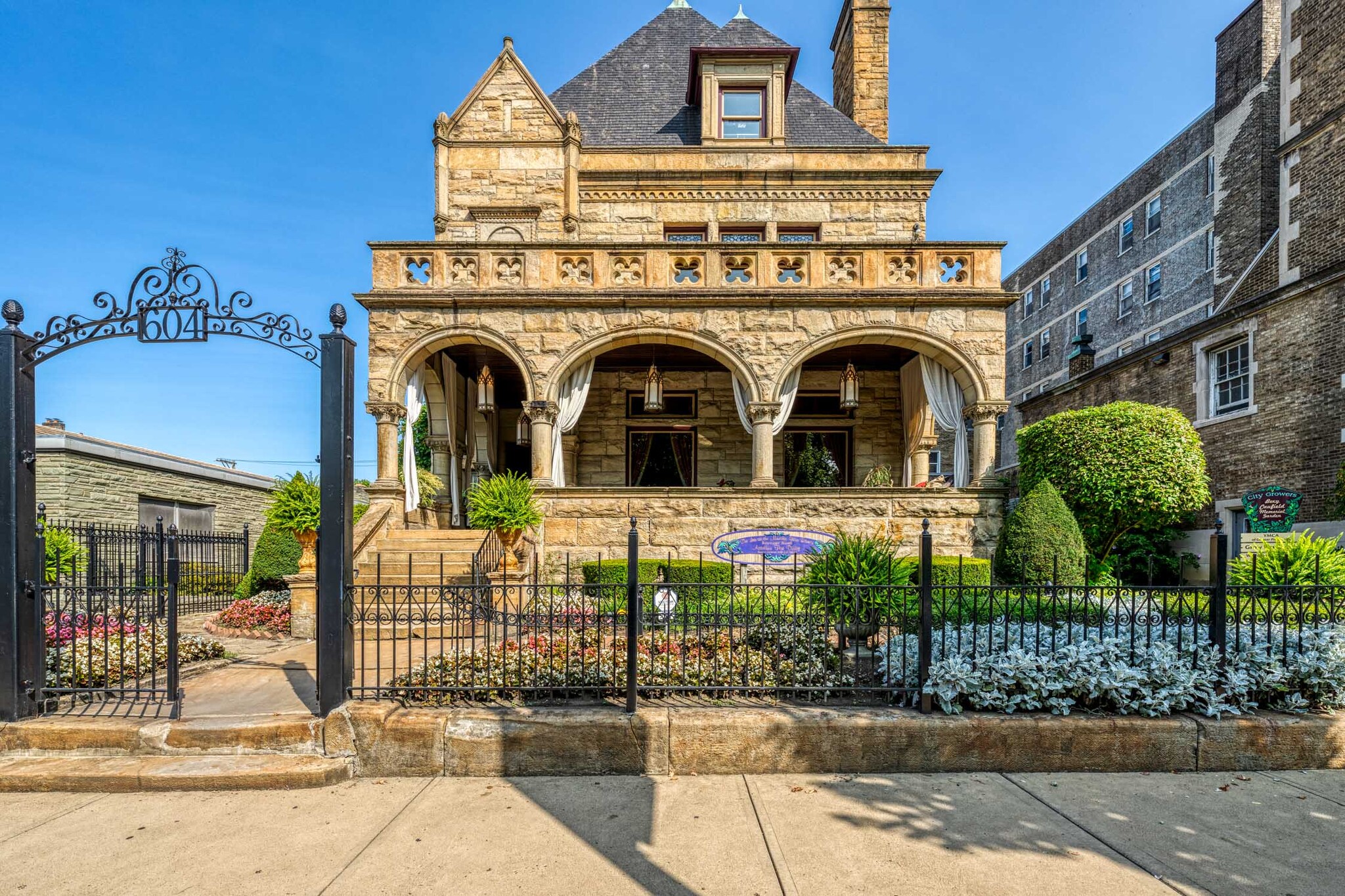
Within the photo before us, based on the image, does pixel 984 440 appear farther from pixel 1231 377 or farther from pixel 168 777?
pixel 168 777

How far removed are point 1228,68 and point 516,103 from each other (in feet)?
73.4

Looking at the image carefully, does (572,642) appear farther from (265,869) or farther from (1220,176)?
(1220,176)

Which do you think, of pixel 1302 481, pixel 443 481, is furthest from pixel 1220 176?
pixel 443 481

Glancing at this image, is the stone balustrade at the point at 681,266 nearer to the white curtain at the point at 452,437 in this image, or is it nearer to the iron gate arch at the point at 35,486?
the white curtain at the point at 452,437

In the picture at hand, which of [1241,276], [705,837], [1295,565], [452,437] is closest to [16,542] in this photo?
[705,837]

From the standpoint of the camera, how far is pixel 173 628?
4633 millimetres

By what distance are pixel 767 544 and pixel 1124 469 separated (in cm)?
619

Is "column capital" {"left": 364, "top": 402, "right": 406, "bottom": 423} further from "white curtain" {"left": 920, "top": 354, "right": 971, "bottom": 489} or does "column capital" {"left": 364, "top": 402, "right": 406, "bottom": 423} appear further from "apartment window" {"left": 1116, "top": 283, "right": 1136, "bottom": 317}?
"apartment window" {"left": 1116, "top": 283, "right": 1136, "bottom": 317}

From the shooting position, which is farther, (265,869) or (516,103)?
(516,103)

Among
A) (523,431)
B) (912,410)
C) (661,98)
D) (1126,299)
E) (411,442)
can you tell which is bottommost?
(411,442)

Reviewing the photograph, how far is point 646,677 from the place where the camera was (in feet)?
16.4

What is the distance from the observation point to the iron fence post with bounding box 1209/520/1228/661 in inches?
182

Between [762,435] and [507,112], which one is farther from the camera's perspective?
[507,112]

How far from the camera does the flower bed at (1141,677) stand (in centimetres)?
452
